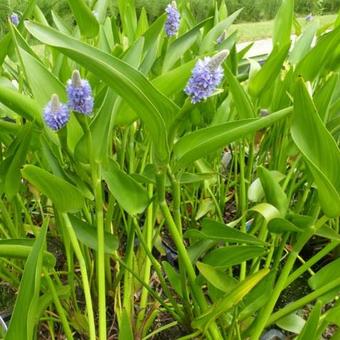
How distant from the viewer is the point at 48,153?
0.55 meters

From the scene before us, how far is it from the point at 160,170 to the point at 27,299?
0.16 m

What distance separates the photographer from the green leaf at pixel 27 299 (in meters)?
0.39

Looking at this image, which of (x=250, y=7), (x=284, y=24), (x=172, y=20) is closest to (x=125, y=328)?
(x=172, y=20)

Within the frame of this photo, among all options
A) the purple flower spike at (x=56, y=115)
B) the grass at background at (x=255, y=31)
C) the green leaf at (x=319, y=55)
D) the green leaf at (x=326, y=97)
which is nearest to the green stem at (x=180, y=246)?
the purple flower spike at (x=56, y=115)

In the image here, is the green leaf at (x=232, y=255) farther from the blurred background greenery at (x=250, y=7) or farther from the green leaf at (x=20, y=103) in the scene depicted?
the blurred background greenery at (x=250, y=7)

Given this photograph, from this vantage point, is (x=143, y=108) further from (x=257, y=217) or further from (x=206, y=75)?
(x=257, y=217)

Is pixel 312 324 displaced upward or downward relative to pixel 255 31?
downward

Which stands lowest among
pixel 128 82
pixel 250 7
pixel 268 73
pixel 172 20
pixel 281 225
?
pixel 281 225

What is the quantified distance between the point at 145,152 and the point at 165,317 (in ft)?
0.84

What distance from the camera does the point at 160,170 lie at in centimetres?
46

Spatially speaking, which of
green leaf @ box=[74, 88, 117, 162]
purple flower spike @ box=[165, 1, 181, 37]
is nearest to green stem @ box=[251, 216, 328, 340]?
green leaf @ box=[74, 88, 117, 162]

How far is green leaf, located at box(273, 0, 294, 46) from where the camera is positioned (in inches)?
32.0

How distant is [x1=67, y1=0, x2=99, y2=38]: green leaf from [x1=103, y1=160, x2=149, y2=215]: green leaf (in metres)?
0.23

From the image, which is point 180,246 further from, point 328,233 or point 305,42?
point 305,42
